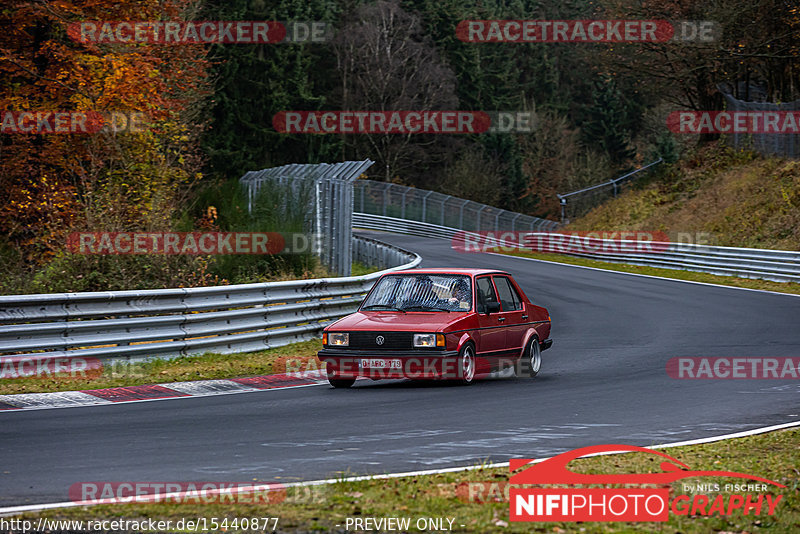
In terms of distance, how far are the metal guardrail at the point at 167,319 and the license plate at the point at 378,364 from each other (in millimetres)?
3180

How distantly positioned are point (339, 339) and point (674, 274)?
23.7 m

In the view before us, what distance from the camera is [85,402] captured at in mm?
11102

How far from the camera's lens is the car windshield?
12.9 metres

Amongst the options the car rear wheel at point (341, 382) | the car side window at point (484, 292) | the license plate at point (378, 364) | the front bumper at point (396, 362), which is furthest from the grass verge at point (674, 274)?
the license plate at point (378, 364)

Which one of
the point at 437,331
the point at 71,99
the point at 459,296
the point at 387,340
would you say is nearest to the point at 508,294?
the point at 459,296

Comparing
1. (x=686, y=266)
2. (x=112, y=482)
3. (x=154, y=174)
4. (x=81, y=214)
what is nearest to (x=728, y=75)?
(x=686, y=266)

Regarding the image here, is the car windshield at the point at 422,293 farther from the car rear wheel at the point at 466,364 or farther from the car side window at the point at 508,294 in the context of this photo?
the car side window at the point at 508,294

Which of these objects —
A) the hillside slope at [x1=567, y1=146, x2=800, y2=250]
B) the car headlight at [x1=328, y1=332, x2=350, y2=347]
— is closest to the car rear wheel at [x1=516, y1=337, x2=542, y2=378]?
the car headlight at [x1=328, y1=332, x2=350, y2=347]

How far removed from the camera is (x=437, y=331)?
1186 cm

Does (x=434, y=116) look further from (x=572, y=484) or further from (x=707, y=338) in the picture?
(x=572, y=484)

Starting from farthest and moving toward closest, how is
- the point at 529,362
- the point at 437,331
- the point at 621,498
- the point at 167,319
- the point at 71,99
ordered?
the point at 71,99 < the point at 167,319 < the point at 529,362 < the point at 437,331 < the point at 621,498

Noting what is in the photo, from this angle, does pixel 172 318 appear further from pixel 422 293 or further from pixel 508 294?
pixel 508 294

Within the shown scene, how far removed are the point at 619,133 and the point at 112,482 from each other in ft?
268

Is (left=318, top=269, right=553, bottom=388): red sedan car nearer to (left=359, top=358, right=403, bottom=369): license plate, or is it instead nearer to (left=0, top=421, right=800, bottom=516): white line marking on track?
(left=359, top=358, right=403, bottom=369): license plate
